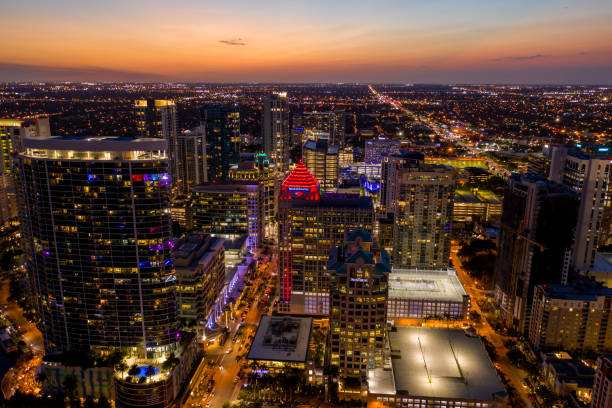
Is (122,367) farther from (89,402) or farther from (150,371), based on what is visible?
(89,402)

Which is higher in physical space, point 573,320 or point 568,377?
point 573,320

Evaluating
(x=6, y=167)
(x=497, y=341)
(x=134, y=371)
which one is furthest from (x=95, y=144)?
(x=6, y=167)

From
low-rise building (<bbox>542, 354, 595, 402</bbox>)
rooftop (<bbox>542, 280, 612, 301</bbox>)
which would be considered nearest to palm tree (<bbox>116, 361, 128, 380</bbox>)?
low-rise building (<bbox>542, 354, 595, 402</bbox>)

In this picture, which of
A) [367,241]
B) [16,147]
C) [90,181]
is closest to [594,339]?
[367,241]

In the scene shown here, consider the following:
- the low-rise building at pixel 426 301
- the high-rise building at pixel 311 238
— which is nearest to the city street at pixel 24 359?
the high-rise building at pixel 311 238

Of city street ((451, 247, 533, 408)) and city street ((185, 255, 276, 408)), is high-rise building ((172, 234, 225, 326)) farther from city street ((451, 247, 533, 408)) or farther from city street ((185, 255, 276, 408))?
city street ((451, 247, 533, 408))

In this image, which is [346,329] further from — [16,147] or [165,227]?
[16,147]
